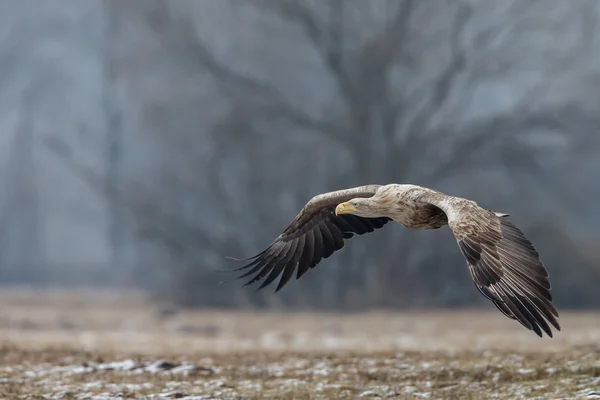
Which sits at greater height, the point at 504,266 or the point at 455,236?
the point at 455,236

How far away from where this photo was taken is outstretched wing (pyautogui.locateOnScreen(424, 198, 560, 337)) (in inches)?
218

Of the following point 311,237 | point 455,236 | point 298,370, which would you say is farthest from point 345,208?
point 298,370

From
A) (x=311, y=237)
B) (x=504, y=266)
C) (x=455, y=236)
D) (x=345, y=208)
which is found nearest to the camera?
(x=504, y=266)

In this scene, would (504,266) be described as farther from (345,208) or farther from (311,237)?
(311,237)

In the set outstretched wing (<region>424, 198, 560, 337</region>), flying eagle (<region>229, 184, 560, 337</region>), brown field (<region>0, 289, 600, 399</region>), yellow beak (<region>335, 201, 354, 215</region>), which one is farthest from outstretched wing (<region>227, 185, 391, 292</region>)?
outstretched wing (<region>424, 198, 560, 337</region>)

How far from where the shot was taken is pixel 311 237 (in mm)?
8727

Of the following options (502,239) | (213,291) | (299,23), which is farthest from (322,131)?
(502,239)

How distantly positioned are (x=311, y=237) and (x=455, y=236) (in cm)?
273

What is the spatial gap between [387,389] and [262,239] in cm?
1645

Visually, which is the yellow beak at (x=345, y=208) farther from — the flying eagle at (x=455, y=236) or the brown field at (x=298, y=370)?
the brown field at (x=298, y=370)

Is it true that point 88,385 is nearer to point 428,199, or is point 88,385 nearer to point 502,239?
point 428,199

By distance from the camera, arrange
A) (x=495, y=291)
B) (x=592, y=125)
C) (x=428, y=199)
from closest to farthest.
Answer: (x=495, y=291), (x=428, y=199), (x=592, y=125)

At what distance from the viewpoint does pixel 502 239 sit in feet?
20.2

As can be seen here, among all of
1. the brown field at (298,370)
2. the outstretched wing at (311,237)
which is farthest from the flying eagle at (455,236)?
the brown field at (298,370)
